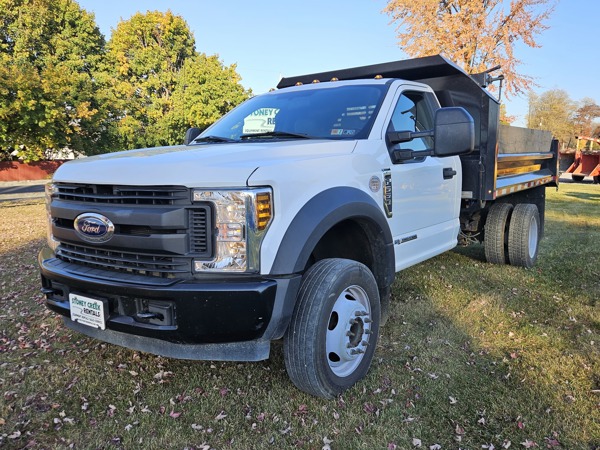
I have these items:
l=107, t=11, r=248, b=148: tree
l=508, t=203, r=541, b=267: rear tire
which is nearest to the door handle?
l=508, t=203, r=541, b=267: rear tire

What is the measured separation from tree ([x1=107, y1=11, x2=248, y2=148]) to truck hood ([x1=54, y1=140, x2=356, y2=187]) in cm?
2844

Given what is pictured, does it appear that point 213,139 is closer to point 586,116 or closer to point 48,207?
point 48,207

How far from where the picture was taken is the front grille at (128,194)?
229 cm

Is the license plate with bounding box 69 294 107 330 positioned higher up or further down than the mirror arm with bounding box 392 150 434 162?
further down

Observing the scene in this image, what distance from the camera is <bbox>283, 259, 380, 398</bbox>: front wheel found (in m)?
2.53

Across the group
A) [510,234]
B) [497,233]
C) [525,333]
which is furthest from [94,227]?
[510,234]

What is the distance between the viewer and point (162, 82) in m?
33.3

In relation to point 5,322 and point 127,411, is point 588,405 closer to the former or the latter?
point 127,411

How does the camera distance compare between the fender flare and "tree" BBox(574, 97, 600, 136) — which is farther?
"tree" BBox(574, 97, 600, 136)

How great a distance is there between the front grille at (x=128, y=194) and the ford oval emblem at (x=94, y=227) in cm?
10

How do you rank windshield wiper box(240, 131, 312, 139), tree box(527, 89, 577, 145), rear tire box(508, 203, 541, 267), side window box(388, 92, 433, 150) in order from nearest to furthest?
windshield wiper box(240, 131, 312, 139), side window box(388, 92, 433, 150), rear tire box(508, 203, 541, 267), tree box(527, 89, 577, 145)

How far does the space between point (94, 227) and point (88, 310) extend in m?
0.47

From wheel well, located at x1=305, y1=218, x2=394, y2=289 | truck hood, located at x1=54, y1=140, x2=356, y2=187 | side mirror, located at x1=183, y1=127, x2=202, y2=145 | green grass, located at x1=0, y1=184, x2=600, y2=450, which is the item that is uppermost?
side mirror, located at x1=183, y1=127, x2=202, y2=145

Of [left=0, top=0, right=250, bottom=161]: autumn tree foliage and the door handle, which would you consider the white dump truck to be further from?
[left=0, top=0, right=250, bottom=161]: autumn tree foliage
